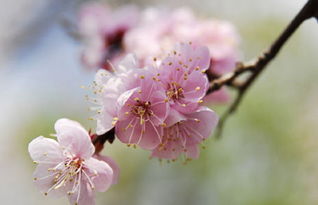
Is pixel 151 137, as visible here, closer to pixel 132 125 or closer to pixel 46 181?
pixel 132 125

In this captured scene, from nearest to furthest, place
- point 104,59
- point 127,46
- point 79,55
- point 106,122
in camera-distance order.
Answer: point 106,122 < point 127,46 < point 104,59 < point 79,55

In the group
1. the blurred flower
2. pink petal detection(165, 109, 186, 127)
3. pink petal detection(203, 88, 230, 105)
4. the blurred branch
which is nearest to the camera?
pink petal detection(165, 109, 186, 127)

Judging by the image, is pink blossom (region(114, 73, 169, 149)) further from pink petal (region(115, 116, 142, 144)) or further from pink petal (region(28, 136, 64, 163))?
pink petal (region(28, 136, 64, 163))

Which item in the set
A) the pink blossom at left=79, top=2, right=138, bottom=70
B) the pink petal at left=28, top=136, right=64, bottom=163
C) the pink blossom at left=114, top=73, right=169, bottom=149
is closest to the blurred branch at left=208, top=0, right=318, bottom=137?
the pink blossom at left=114, top=73, right=169, bottom=149

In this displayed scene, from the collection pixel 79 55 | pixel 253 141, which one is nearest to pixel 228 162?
pixel 253 141

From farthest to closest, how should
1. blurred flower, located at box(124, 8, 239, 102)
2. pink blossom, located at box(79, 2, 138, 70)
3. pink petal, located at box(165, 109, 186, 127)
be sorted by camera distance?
pink blossom, located at box(79, 2, 138, 70), blurred flower, located at box(124, 8, 239, 102), pink petal, located at box(165, 109, 186, 127)

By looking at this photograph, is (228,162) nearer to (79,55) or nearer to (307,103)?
(307,103)

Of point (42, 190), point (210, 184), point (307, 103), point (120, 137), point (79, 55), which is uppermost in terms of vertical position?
point (120, 137)
